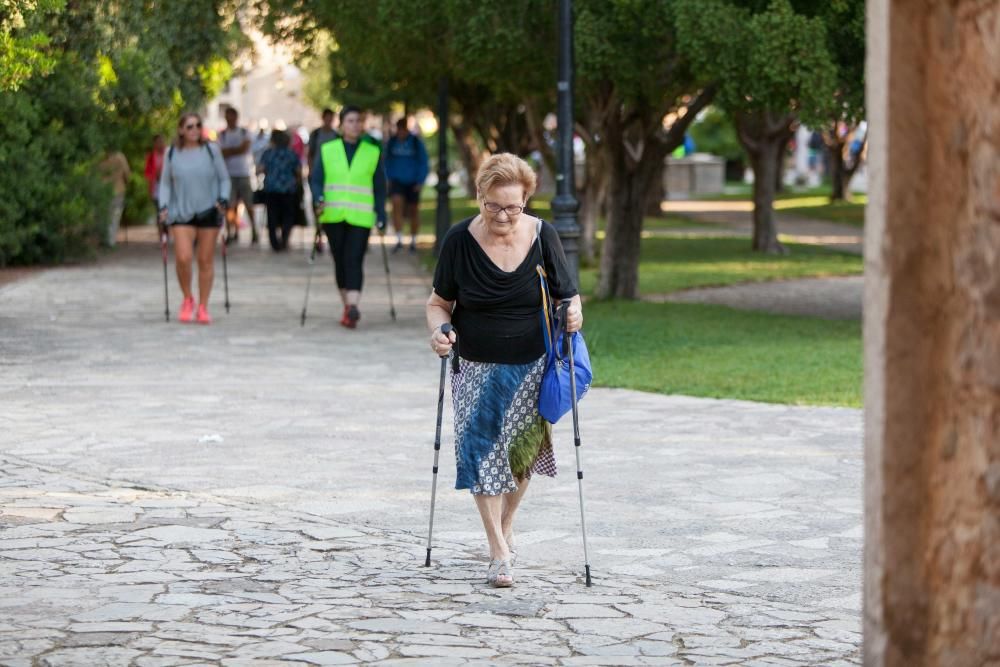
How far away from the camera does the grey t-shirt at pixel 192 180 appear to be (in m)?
16.0

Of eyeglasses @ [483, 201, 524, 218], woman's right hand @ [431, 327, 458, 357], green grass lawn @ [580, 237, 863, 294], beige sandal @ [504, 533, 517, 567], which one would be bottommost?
green grass lawn @ [580, 237, 863, 294]

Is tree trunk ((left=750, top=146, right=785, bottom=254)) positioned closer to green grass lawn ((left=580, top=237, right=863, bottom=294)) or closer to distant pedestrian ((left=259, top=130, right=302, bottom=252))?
green grass lawn ((left=580, top=237, right=863, bottom=294))

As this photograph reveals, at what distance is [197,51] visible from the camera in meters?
24.8

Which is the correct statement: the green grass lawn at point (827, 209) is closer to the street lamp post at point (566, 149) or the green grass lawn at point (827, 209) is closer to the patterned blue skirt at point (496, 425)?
the street lamp post at point (566, 149)

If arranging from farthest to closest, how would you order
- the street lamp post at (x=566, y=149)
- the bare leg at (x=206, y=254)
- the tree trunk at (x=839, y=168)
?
the tree trunk at (x=839, y=168), the bare leg at (x=206, y=254), the street lamp post at (x=566, y=149)

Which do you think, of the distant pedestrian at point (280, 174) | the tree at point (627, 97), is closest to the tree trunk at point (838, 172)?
the distant pedestrian at point (280, 174)

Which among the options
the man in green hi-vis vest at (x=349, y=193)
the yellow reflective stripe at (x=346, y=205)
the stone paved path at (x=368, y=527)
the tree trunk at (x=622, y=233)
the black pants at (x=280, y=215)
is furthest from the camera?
the black pants at (x=280, y=215)

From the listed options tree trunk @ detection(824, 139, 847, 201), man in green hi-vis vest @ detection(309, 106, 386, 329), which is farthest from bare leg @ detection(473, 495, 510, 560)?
tree trunk @ detection(824, 139, 847, 201)

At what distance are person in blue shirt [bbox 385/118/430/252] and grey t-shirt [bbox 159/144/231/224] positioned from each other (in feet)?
37.5

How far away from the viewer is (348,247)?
53.3 feet

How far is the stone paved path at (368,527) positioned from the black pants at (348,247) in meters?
2.16

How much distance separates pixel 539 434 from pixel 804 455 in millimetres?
3198

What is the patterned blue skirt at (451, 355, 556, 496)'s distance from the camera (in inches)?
279

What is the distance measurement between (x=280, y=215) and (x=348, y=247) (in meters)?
11.1
